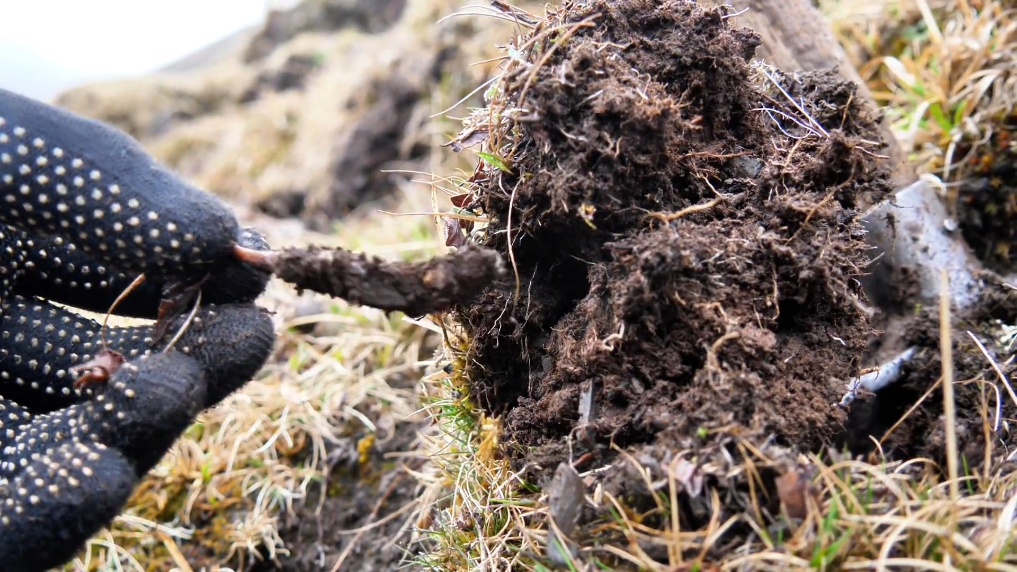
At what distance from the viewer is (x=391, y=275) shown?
1401 mm

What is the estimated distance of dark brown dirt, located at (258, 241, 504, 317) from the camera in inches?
55.1

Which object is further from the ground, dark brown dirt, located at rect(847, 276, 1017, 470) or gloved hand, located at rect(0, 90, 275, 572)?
gloved hand, located at rect(0, 90, 275, 572)

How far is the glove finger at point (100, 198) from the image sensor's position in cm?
146

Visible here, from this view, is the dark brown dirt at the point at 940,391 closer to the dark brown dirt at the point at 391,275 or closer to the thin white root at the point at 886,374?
the thin white root at the point at 886,374

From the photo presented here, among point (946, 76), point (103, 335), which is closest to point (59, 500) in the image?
point (103, 335)

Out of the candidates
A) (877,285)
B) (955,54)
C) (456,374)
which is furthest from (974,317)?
(456,374)

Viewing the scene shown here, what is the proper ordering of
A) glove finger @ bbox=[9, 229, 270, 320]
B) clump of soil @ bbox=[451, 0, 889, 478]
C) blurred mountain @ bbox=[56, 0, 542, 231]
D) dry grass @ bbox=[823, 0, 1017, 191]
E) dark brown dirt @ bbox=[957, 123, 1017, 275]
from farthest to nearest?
1. blurred mountain @ bbox=[56, 0, 542, 231]
2. dry grass @ bbox=[823, 0, 1017, 191]
3. dark brown dirt @ bbox=[957, 123, 1017, 275]
4. glove finger @ bbox=[9, 229, 270, 320]
5. clump of soil @ bbox=[451, 0, 889, 478]

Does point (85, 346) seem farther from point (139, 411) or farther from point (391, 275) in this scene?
point (391, 275)

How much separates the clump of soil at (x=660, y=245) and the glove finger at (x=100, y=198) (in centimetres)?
68

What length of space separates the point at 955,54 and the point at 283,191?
5.49m

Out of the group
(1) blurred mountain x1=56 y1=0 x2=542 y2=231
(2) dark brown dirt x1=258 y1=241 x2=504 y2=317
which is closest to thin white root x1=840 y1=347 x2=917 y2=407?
(2) dark brown dirt x1=258 y1=241 x2=504 y2=317

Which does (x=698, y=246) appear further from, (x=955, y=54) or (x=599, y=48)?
(x=955, y=54)

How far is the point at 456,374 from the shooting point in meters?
1.85

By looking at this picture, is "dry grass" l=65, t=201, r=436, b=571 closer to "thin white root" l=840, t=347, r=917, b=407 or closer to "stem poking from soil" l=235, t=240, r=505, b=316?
"stem poking from soil" l=235, t=240, r=505, b=316
